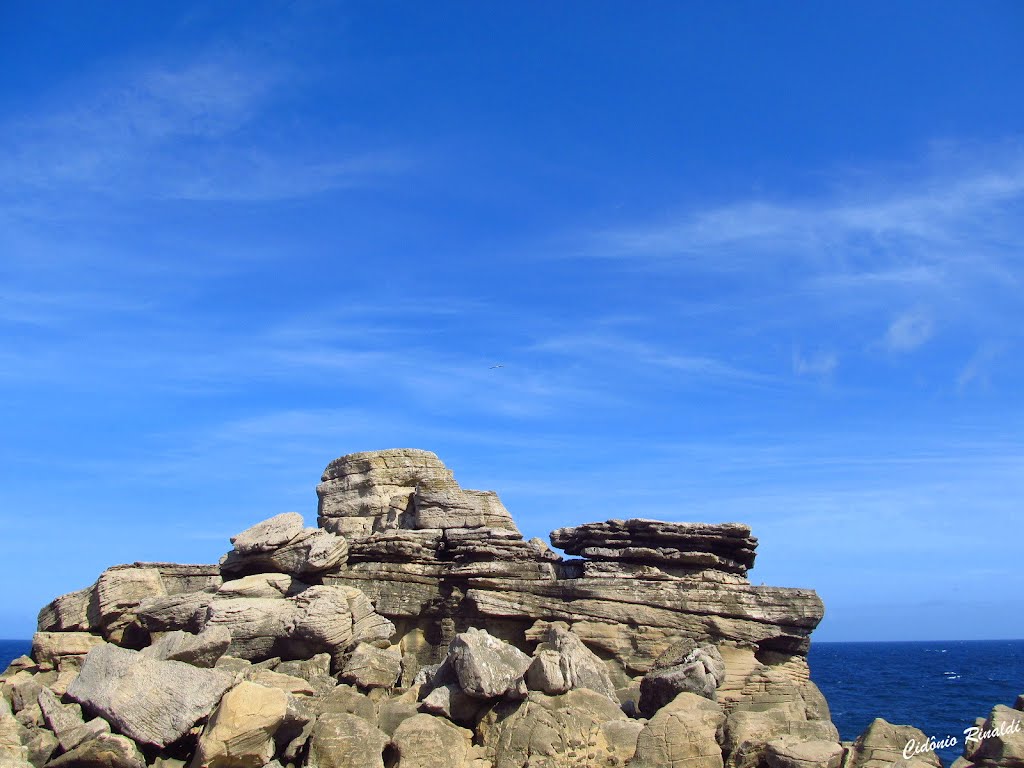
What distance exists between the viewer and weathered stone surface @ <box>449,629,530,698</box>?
19.9m

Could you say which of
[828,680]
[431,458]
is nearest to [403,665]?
[431,458]

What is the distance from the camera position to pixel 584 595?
25.0 m

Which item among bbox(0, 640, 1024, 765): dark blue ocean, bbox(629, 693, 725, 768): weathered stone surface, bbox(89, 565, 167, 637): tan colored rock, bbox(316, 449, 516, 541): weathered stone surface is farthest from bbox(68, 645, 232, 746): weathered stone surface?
bbox(0, 640, 1024, 765): dark blue ocean

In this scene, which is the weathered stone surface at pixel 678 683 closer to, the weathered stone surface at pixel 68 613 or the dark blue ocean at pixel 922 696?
the weathered stone surface at pixel 68 613

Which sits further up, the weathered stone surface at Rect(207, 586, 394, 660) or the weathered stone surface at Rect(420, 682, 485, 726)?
the weathered stone surface at Rect(207, 586, 394, 660)

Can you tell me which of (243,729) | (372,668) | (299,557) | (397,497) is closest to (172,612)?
(299,557)

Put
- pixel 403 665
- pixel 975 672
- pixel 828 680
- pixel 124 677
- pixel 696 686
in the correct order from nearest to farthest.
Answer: pixel 124 677, pixel 696 686, pixel 403 665, pixel 828 680, pixel 975 672

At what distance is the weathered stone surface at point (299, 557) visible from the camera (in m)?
26.0

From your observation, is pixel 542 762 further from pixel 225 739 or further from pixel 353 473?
pixel 353 473

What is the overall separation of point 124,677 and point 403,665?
25.4 feet

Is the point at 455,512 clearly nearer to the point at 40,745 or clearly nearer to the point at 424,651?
the point at 424,651

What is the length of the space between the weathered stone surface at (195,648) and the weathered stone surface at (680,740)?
9.37 metres

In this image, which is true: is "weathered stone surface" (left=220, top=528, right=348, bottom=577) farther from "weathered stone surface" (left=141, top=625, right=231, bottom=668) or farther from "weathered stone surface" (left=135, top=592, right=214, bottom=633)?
"weathered stone surface" (left=141, top=625, right=231, bottom=668)

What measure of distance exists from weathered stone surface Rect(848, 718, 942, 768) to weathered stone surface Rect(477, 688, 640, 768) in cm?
431
